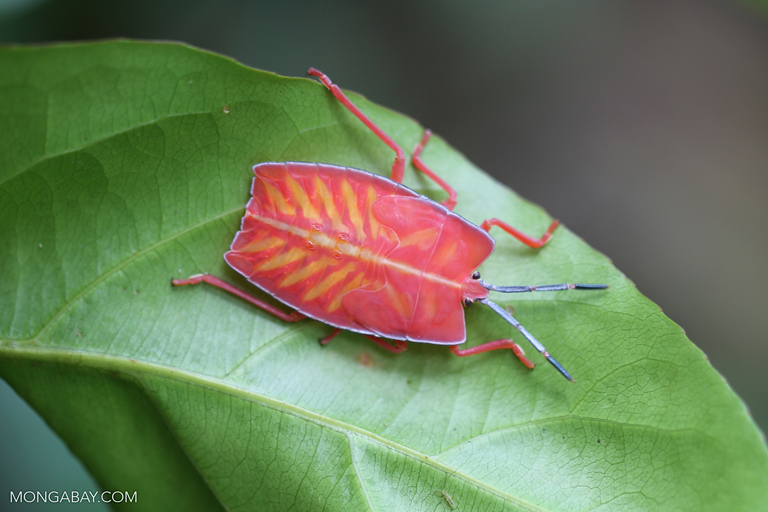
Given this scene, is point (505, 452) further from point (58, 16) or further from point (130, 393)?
point (58, 16)

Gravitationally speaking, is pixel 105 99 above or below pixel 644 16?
below

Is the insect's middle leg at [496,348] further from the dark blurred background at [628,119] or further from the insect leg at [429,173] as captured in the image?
the dark blurred background at [628,119]

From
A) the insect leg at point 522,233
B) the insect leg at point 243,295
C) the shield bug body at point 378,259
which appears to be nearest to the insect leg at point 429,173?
the shield bug body at point 378,259

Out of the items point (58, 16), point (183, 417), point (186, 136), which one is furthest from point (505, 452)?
point (58, 16)

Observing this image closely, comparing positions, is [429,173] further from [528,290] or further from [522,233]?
[528,290]

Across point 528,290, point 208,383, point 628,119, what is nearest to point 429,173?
point 528,290

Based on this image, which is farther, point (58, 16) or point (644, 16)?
point (644, 16)

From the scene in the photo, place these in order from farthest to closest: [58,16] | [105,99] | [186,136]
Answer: [58,16]
[186,136]
[105,99]
